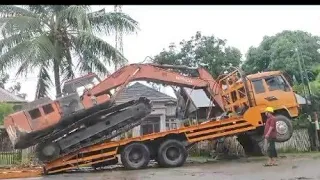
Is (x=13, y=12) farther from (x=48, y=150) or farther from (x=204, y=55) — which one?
(x=204, y=55)

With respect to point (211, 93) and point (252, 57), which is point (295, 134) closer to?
point (211, 93)

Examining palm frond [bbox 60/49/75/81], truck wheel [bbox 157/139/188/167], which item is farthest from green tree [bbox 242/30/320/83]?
truck wheel [bbox 157/139/188/167]

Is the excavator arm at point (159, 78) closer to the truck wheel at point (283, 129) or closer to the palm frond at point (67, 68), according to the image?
the truck wheel at point (283, 129)

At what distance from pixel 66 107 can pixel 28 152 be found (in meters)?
7.06

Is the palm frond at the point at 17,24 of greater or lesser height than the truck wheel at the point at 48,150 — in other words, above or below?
above

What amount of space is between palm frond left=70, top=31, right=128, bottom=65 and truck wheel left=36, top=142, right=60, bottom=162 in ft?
→ 23.7

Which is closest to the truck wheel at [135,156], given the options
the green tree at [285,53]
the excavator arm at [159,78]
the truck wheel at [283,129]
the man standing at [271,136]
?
the excavator arm at [159,78]

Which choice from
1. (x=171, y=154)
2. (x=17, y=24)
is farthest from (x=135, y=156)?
(x=17, y=24)

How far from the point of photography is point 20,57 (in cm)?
1923

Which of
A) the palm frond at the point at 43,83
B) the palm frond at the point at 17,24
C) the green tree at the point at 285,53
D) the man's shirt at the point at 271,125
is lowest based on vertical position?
the man's shirt at the point at 271,125

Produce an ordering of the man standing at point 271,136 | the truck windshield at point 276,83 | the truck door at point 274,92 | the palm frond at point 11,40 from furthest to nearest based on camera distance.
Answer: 1. the palm frond at point 11,40
2. the truck windshield at point 276,83
3. the truck door at point 274,92
4. the man standing at point 271,136

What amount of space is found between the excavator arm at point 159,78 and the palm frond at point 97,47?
5013mm

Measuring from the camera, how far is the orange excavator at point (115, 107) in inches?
548

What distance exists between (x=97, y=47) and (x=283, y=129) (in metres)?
9.40
